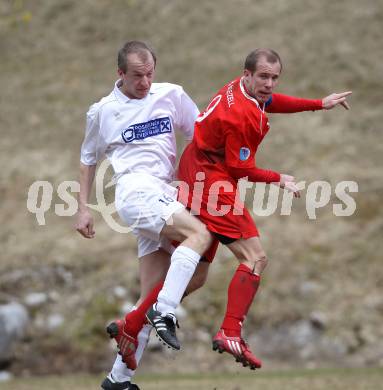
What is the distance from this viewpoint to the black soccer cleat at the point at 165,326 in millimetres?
5617

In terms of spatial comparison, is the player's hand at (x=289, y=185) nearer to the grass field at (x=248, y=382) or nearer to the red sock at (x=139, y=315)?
the red sock at (x=139, y=315)

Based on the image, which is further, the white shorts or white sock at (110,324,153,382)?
white sock at (110,324,153,382)

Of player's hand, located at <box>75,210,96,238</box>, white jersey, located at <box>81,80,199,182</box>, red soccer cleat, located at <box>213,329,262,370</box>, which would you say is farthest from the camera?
player's hand, located at <box>75,210,96,238</box>

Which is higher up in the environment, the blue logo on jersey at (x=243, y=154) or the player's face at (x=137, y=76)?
the player's face at (x=137, y=76)

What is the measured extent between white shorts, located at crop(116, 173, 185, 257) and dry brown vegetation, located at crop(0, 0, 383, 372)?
645 cm

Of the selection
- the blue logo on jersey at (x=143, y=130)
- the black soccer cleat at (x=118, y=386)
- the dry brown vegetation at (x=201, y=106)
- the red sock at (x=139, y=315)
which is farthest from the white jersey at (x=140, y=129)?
the dry brown vegetation at (x=201, y=106)

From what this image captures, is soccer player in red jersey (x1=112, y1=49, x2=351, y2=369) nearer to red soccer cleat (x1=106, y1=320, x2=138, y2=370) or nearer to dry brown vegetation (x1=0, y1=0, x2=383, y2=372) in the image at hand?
red soccer cleat (x1=106, y1=320, x2=138, y2=370)

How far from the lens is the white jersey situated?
6094mm

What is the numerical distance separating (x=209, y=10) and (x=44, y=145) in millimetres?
4480

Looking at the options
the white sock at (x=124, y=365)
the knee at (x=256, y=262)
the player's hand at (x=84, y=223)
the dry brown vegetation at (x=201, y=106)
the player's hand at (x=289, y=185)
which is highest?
the dry brown vegetation at (x=201, y=106)

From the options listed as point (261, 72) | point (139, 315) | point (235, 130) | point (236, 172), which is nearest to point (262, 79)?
point (261, 72)

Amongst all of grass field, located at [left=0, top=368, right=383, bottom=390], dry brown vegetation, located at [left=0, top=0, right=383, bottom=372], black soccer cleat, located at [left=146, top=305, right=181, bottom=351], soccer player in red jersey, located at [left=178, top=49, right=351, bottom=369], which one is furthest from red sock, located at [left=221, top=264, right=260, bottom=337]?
dry brown vegetation, located at [left=0, top=0, right=383, bottom=372]

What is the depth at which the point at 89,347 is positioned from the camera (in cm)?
1241

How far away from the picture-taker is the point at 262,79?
579cm
